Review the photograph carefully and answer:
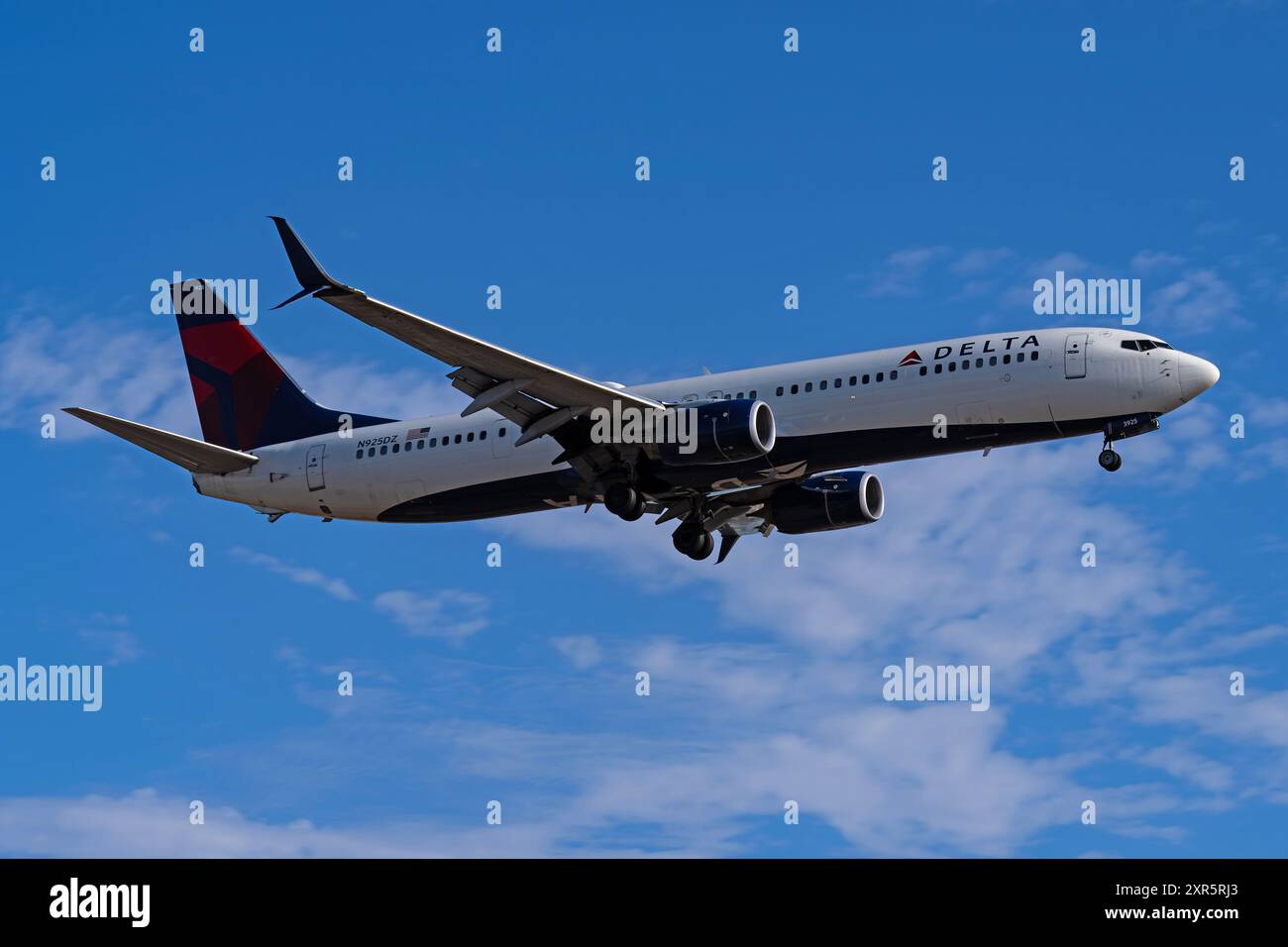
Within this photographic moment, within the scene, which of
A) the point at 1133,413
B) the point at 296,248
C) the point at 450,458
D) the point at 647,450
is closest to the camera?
the point at 296,248

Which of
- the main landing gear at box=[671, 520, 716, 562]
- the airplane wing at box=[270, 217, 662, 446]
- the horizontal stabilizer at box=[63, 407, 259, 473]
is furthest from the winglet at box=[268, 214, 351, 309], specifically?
the main landing gear at box=[671, 520, 716, 562]

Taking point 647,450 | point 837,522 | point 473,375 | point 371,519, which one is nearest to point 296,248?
point 473,375

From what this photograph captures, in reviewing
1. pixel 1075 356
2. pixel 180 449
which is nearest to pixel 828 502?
pixel 1075 356

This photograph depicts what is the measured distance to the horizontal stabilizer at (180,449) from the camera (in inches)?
1668

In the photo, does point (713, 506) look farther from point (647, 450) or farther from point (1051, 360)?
point (1051, 360)

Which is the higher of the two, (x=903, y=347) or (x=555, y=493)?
(x=903, y=347)

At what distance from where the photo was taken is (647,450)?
42531mm

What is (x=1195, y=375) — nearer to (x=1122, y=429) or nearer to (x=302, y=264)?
(x=1122, y=429)

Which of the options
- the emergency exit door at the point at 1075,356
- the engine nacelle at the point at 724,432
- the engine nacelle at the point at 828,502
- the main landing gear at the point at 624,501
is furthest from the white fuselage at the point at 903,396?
the engine nacelle at the point at 828,502

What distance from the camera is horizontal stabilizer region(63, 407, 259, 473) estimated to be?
1668 inches

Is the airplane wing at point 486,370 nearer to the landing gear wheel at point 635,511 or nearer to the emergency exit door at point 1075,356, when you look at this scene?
the landing gear wheel at point 635,511

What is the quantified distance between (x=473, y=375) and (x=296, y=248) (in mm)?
7911

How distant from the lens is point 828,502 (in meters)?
47.2

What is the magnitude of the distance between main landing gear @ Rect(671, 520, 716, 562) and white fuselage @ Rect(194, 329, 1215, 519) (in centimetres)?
438
